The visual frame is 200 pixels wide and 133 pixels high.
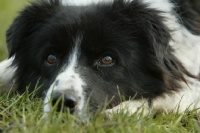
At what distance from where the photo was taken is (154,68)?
15.9 ft

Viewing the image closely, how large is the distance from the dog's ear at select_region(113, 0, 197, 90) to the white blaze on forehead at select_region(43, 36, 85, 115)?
78 centimetres

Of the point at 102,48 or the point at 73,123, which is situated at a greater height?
the point at 102,48

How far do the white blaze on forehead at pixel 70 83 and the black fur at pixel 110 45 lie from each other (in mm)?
71

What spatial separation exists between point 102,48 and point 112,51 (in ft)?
0.41

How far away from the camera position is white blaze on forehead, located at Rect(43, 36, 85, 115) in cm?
394

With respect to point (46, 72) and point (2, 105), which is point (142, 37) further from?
point (2, 105)

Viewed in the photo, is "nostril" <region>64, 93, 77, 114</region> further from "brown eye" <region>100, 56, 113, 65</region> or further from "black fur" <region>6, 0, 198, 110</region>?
"brown eye" <region>100, 56, 113, 65</region>

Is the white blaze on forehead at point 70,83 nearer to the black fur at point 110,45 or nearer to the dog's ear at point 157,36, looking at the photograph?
the black fur at point 110,45

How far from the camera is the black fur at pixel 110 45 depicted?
4.58 metres

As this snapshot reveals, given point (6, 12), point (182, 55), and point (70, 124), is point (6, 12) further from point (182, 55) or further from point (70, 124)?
point (70, 124)

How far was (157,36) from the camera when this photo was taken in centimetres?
474

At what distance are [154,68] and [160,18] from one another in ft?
1.82

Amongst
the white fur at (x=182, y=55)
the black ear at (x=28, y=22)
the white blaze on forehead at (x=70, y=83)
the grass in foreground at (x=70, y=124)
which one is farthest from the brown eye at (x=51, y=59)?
the white fur at (x=182, y=55)

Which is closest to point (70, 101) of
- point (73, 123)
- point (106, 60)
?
point (73, 123)
